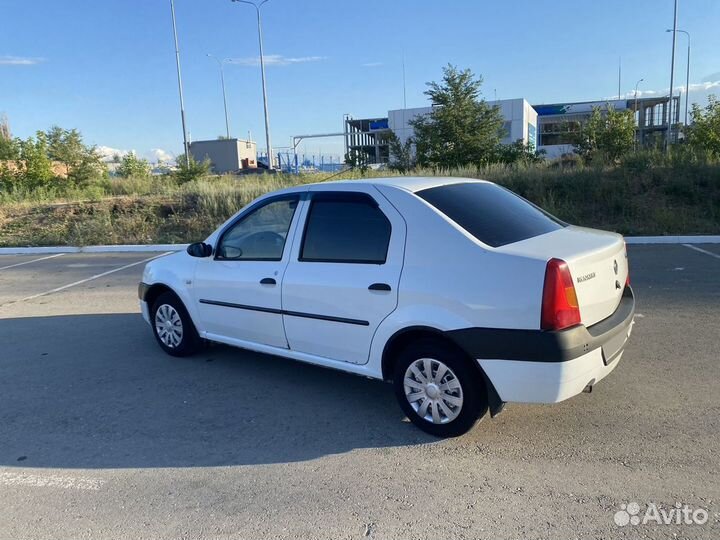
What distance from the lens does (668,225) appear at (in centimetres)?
1336

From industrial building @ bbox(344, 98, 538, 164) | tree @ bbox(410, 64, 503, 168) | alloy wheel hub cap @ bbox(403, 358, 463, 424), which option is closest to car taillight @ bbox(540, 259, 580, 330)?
alloy wheel hub cap @ bbox(403, 358, 463, 424)

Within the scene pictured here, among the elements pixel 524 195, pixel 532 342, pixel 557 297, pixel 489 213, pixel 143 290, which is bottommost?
pixel 143 290

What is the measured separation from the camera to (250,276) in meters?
4.65

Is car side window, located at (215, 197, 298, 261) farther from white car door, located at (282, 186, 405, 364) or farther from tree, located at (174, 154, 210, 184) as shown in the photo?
tree, located at (174, 154, 210, 184)

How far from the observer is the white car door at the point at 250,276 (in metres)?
4.52

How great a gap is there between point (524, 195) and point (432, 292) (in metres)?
13.0

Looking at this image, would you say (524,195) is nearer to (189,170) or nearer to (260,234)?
(260,234)

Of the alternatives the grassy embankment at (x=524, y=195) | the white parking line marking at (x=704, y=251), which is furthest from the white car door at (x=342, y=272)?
the grassy embankment at (x=524, y=195)

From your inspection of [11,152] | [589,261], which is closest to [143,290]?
[589,261]

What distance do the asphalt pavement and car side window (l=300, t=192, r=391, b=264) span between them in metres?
1.21

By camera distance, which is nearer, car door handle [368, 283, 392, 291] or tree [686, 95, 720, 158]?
car door handle [368, 283, 392, 291]

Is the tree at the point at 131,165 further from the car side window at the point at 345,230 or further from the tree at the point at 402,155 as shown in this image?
the car side window at the point at 345,230

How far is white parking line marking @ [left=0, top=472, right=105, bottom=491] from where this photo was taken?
337 cm

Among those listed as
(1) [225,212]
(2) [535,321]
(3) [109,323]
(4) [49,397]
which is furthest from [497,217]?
(1) [225,212]
